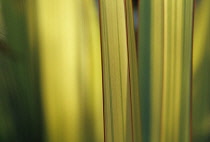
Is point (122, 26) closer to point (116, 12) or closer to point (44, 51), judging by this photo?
point (116, 12)

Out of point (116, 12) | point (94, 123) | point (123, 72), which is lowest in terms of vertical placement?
point (94, 123)

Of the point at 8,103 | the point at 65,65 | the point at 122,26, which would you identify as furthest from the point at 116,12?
the point at 8,103

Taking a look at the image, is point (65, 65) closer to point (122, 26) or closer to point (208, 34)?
point (122, 26)

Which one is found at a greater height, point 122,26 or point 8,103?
point 122,26

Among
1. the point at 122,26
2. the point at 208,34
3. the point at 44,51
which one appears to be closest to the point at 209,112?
the point at 208,34

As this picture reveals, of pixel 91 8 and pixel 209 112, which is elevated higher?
pixel 91 8
